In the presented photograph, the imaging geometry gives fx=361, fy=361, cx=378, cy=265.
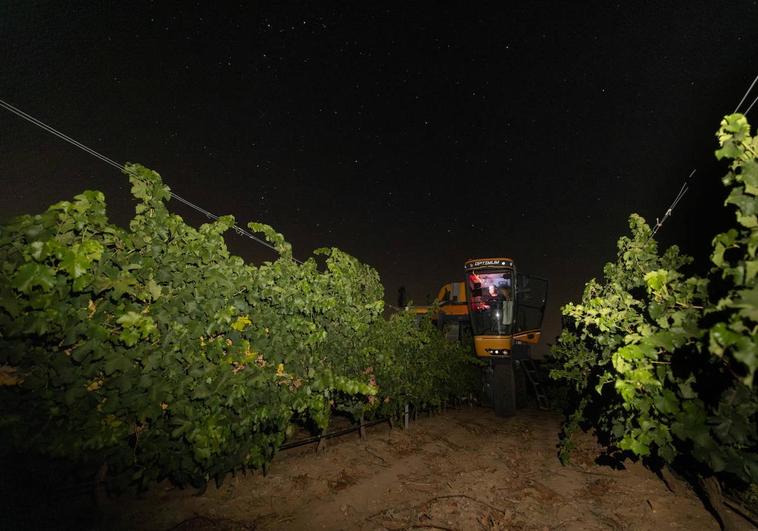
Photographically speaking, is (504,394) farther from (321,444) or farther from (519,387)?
(321,444)

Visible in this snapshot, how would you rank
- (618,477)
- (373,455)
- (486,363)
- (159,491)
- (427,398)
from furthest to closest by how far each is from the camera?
(486,363)
(427,398)
(373,455)
(618,477)
(159,491)

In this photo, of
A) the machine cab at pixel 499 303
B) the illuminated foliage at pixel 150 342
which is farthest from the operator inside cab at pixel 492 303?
the illuminated foliage at pixel 150 342

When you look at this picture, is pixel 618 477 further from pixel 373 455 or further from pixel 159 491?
pixel 159 491

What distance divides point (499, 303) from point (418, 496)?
34.3 feet

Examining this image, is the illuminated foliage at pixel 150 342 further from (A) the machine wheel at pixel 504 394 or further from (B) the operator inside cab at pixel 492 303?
(B) the operator inside cab at pixel 492 303

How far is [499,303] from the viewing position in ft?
48.2

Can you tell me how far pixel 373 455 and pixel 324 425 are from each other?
2.58 m

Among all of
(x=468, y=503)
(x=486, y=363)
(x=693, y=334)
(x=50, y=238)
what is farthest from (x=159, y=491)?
(x=486, y=363)

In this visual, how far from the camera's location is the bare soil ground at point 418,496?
14.5 ft

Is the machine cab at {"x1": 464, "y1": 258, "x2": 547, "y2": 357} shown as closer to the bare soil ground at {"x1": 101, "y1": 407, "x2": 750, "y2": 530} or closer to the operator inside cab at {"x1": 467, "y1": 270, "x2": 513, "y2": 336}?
the operator inside cab at {"x1": 467, "y1": 270, "x2": 513, "y2": 336}

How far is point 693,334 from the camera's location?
2967mm

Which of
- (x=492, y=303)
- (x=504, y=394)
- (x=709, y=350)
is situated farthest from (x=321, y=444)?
(x=492, y=303)

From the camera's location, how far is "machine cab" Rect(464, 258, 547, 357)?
1428 centimetres

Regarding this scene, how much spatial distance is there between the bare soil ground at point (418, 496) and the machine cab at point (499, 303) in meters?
6.51
